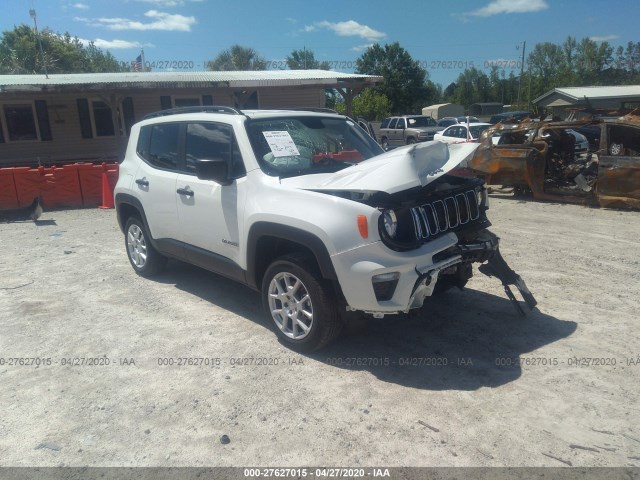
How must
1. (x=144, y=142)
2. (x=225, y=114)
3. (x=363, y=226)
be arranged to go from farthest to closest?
(x=144, y=142)
(x=225, y=114)
(x=363, y=226)

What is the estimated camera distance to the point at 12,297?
19.4 feet

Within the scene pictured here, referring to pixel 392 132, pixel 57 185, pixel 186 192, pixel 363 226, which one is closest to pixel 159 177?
pixel 186 192

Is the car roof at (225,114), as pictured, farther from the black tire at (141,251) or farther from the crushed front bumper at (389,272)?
the crushed front bumper at (389,272)

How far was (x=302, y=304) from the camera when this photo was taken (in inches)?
161

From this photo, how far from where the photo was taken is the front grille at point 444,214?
3.87m

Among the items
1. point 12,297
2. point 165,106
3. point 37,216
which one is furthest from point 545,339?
Result: point 165,106

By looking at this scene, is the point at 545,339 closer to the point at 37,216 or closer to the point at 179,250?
the point at 179,250

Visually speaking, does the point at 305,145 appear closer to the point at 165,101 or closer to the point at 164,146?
the point at 164,146

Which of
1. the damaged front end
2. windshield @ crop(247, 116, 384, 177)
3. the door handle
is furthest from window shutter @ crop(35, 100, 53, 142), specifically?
the damaged front end

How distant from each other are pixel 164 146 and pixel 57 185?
7.70m

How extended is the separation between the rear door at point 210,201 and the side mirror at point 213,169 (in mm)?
139

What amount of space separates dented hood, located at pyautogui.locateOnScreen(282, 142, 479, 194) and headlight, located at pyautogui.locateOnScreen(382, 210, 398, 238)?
174mm

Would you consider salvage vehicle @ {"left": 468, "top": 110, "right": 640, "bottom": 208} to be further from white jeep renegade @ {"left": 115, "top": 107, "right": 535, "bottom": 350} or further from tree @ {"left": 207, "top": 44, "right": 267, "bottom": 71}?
tree @ {"left": 207, "top": 44, "right": 267, "bottom": 71}

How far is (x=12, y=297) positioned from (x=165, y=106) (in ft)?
52.7
